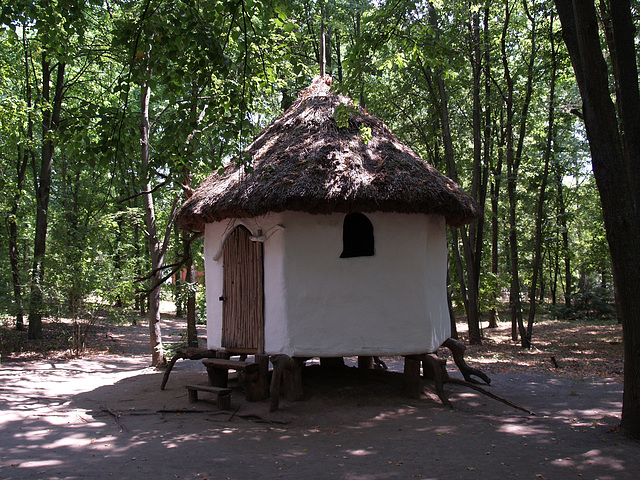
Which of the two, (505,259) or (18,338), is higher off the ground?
(505,259)

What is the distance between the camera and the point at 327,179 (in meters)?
7.41

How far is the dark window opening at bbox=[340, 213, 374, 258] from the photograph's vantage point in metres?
7.99

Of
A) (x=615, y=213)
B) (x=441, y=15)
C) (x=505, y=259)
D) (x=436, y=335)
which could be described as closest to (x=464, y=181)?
(x=505, y=259)

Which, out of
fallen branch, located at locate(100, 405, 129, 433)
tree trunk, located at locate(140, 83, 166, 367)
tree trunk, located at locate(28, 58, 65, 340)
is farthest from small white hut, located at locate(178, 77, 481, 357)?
tree trunk, located at locate(28, 58, 65, 340)

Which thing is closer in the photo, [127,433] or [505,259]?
[127,433]

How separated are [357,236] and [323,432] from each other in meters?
3.09

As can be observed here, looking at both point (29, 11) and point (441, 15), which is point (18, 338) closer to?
point (29, 11)

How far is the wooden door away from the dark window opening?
1407 millimetres

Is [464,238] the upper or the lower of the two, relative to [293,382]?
upper

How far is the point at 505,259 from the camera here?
24297 mm

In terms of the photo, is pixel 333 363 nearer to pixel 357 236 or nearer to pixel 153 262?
pixel 357 236

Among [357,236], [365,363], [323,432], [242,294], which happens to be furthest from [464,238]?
[323,432]

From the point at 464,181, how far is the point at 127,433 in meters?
20.0

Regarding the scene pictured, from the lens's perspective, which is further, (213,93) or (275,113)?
(275,113)
